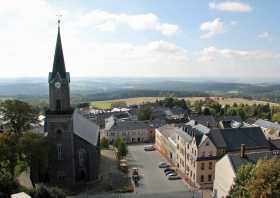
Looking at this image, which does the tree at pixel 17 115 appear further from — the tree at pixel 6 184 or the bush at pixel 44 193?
the bush at pixel 44 193

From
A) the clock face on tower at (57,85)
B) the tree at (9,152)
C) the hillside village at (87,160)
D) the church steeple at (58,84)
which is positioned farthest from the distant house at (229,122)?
the tree at (9,152)

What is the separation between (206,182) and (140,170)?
1576 cm

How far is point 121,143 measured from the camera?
7488 cm

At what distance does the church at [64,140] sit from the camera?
5022cm

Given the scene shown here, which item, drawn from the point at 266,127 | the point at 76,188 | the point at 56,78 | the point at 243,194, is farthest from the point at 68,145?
the point at 266,127

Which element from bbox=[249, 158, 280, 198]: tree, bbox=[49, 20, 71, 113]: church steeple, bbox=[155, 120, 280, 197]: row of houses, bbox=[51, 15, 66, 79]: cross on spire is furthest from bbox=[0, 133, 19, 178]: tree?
bbox=[249, 158, 280, 198]: tree

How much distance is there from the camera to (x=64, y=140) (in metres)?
51.7

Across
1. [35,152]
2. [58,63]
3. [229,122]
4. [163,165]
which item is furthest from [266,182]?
[229,122]

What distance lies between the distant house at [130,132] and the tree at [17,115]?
154 ft

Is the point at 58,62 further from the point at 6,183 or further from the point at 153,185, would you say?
the point at 153,185

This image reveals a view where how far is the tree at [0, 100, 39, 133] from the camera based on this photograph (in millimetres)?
50969

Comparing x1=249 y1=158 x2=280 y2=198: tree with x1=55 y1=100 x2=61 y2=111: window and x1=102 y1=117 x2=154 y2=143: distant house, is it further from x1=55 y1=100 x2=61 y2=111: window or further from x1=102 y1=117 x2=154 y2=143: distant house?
x1=102 y1=117 x2=154 y2=143: distant house

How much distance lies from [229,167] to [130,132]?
5709 cm

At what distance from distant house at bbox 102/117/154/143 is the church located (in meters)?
43.6
